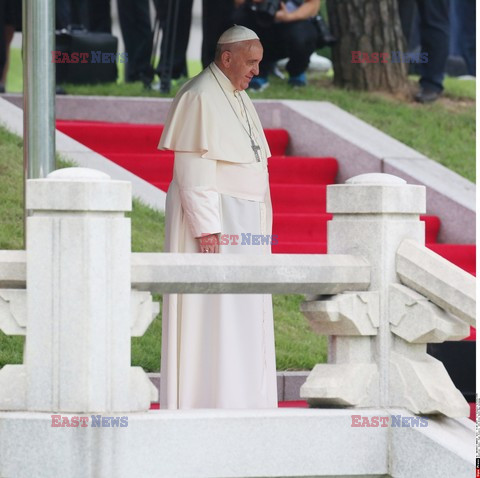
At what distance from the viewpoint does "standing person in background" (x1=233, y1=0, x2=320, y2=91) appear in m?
14.0

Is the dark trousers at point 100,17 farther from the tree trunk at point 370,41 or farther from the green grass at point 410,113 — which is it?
the tree trunk at point 370,41

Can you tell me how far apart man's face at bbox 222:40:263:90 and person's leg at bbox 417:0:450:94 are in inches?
297

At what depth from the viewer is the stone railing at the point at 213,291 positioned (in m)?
6.56

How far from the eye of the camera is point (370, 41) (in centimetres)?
1534

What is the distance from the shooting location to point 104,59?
47.8 feet

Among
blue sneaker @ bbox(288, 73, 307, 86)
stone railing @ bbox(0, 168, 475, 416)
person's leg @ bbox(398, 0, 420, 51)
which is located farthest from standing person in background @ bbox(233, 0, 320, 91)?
stone railing @ bbox(0, 168, 475, 416)

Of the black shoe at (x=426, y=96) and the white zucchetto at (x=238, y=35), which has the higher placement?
the black shoe at (x=426, y=96)

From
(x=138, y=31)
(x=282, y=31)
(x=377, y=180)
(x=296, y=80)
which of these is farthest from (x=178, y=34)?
(x=377, y=180)

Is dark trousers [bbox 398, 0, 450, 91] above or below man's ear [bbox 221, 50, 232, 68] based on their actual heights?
above

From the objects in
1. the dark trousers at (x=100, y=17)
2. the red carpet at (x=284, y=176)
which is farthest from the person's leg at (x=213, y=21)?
the dark trousers at (x=100, y=17)

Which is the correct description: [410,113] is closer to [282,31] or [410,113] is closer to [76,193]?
[282,31]

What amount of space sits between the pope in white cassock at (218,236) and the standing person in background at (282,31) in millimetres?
5758

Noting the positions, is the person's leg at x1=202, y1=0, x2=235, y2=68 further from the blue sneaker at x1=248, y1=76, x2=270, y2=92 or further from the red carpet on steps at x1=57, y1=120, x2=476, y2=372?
the blue sneaker at x1=248, y1=76, x2=270, y2=92

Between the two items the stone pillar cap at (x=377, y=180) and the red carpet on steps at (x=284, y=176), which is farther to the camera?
the red carpet on steps at (x=284, y=176)
